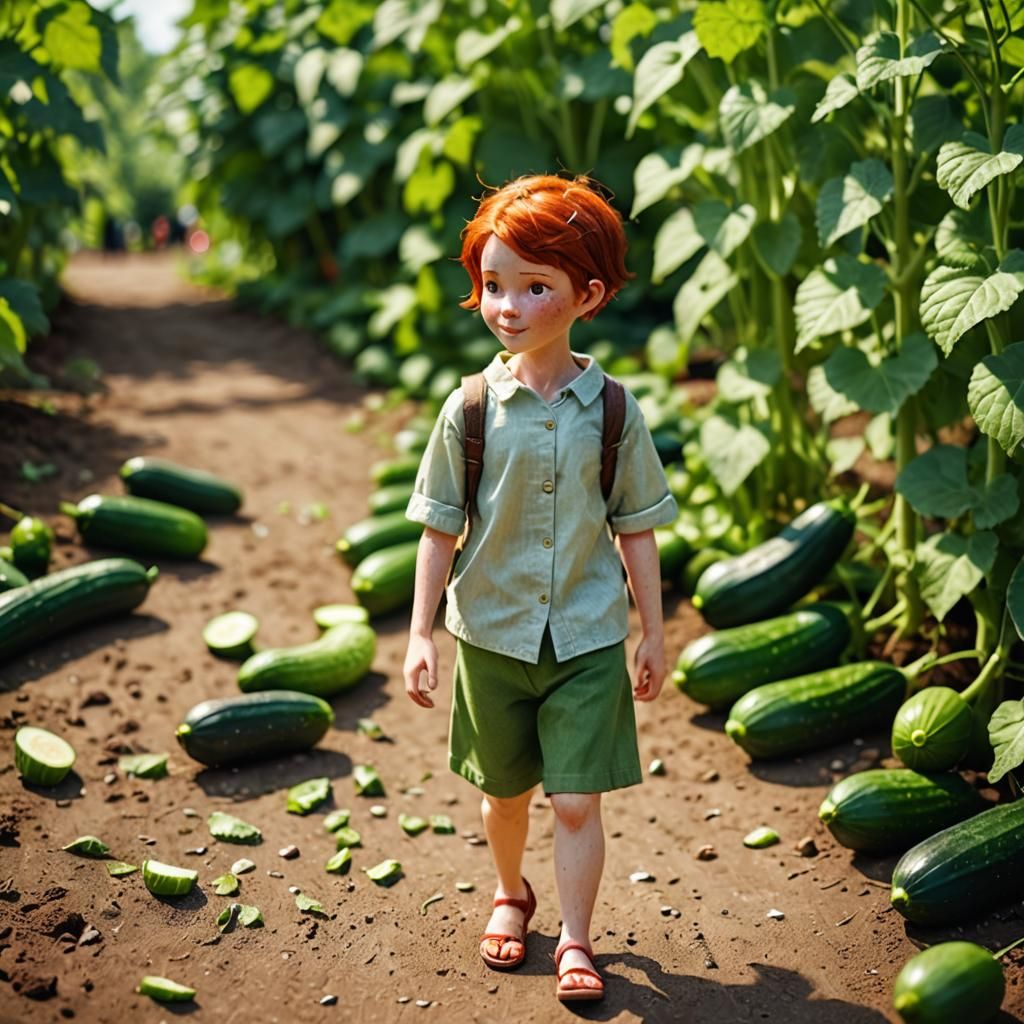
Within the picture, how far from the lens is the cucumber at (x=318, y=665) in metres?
4.69

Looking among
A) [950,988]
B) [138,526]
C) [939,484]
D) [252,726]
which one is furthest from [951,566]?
[138,526]

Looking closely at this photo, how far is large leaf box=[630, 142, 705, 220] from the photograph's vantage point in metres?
5.15

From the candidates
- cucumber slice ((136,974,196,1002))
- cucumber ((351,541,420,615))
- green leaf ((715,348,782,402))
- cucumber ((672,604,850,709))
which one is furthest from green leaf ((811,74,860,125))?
cucumber slice ((136,974,196,1002))

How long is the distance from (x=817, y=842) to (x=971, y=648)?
1088 mm

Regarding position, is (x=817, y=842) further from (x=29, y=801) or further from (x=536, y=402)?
(x=29, y=801)

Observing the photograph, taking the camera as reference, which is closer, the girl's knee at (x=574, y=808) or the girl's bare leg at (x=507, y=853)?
the girl's knee at (x=574, y=808)

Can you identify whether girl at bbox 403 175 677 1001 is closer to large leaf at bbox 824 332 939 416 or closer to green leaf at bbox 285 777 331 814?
green leaf at bbox 285 777 331 814

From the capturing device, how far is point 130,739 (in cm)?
444

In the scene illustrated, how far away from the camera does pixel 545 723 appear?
319 cm

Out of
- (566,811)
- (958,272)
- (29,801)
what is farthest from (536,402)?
(29,801)

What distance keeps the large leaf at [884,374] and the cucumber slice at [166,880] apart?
2.69m

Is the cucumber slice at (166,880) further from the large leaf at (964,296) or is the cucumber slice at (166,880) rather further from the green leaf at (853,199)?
the green leaf at (853,199)

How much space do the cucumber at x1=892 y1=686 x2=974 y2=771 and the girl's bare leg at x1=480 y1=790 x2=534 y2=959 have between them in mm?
1291

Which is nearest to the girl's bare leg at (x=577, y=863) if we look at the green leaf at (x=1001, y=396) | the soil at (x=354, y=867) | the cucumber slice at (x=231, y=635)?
the soil at (x=354, y=867)
